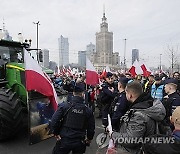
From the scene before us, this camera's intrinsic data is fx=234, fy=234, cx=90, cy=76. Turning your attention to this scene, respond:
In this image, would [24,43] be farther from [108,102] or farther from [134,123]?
[134,123]

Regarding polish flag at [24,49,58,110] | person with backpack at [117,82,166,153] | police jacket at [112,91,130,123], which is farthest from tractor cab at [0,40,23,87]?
person with backpack at [117,82,166,153]

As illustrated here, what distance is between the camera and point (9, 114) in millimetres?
5375

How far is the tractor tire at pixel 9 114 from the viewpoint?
5363 mm

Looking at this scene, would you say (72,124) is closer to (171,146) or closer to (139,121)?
(139,121)

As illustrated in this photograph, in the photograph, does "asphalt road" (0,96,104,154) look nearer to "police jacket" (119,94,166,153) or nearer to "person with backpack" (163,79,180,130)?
"person with backpack" (163,79,180,130)

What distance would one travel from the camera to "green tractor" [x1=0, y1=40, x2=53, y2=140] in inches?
212

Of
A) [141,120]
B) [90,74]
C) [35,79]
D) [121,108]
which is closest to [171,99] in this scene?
[121,108]

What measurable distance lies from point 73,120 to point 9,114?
257 cm

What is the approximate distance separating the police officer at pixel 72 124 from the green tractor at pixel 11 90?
2336 mm

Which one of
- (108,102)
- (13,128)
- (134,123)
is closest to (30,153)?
(13,128)

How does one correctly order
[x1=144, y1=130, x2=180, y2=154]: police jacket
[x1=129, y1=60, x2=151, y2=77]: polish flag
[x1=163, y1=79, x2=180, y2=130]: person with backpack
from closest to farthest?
[x1=144, y1=130, x2=180, y2=154]: police jacket < [x1=163, y1=79, x2=180, y2=130]: person with backpack < [x1=129, y1=60, x2=151, y2=77]: polish flag

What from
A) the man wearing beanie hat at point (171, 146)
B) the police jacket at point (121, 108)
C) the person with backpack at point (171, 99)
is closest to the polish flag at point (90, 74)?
the person with backpack at point (171, 99)

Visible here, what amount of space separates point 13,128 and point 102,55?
63809 millimetres

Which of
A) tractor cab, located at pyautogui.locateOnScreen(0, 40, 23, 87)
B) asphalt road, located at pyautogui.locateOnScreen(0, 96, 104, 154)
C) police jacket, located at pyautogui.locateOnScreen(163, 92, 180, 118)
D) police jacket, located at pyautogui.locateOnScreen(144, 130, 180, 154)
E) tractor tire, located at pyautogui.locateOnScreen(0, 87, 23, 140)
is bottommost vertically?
asphalt road, located at pyautogui.locateOnScreen(0, 96, 104, 154)
